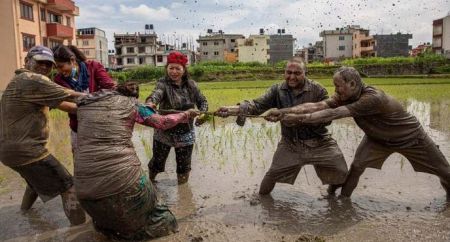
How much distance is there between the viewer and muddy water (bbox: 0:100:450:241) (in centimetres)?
368

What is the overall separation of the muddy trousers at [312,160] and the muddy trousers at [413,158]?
0.13 meters

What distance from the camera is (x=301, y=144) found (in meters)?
4.45

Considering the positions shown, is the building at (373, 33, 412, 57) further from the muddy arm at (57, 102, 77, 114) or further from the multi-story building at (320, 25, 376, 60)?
the muddy arm at (57, 102, 77, 114)

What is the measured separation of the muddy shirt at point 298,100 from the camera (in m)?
4.43

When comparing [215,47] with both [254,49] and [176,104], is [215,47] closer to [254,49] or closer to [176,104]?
[254,49]

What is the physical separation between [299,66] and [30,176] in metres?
2.78

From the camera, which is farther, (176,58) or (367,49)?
(367,49)

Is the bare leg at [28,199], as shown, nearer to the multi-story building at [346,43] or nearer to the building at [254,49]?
the building at [254,49]

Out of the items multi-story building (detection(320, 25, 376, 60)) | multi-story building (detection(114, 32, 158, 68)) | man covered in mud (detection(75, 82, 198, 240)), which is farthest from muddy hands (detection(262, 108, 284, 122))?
multi-story building (detection(320, 25, 376, 60))

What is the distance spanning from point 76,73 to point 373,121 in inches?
120

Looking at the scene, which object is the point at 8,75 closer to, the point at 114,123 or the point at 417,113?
the point at 417,113

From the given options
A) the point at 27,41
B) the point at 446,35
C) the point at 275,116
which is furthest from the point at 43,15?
the point at 446,35

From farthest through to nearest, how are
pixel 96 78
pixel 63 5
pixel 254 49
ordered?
pixel 254 49, pixel 63 5, pixel 96 78

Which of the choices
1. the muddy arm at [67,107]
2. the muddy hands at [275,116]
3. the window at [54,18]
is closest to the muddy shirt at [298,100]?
the muddy hands at [275,116]
